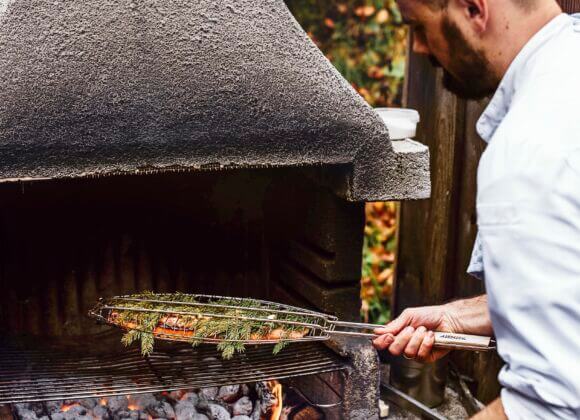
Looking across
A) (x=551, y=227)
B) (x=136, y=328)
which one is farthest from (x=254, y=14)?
(x=551, y=227)

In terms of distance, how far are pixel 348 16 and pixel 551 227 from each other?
4847 millimetres

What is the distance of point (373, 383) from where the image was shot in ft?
8.91

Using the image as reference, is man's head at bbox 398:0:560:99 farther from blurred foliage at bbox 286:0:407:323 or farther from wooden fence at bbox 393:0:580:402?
blurred foliage at bbox 286:0:407:323

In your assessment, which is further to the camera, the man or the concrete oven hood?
the concrete oven hood

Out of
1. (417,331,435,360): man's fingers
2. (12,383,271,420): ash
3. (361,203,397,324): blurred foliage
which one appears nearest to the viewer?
(417,331,435,360): man's fingers

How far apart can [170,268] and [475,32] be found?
187cm

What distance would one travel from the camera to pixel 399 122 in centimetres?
265

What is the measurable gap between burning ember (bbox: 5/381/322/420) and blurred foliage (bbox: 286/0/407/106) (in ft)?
10.9

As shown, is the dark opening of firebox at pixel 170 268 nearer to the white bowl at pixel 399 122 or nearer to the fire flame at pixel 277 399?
the fire flame at pixel 277 399

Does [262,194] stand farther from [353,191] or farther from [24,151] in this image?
[24,151]

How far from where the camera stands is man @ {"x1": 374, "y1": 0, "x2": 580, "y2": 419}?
1278 millimetres

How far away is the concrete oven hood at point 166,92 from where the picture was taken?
2.04 m

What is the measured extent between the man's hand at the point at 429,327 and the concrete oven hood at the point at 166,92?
59 cm

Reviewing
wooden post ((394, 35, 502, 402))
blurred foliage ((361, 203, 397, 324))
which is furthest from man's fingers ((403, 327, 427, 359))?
blurred foliage ((361, 203, 397, 324))
